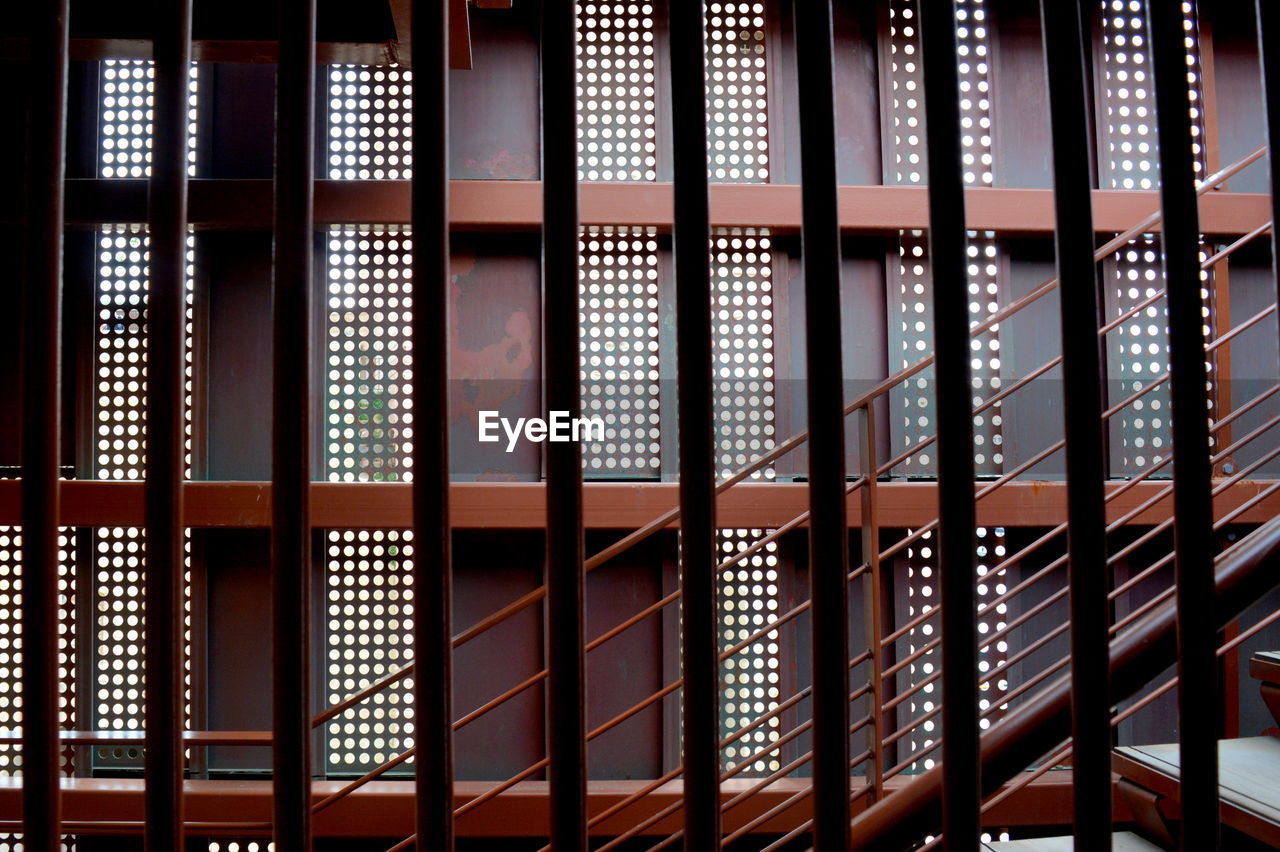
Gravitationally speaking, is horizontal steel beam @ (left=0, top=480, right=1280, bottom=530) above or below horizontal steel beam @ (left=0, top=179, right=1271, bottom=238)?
below

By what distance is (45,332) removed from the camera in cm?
43

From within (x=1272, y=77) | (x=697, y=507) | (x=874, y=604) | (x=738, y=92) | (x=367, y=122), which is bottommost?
(x=874, y=604)

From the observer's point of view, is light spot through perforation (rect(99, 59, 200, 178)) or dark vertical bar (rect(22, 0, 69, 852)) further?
light spot through perforation (rect(99, 59, 200, 178))

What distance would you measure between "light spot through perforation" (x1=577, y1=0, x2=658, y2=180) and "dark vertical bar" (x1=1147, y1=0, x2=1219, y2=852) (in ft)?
8.50

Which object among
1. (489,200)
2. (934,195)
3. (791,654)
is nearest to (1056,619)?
(791,654)

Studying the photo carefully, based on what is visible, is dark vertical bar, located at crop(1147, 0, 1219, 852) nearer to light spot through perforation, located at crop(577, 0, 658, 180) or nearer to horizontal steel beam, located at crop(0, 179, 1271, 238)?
horizontal steel beam, located at crop(0, 179, 1271, 238)

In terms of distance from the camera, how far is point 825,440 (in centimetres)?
44

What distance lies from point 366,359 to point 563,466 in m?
2.65

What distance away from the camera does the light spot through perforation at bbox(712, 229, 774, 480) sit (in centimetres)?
287

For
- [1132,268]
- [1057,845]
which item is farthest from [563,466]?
[1132,268]

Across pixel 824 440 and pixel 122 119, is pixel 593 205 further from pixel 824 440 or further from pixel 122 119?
pixel 824 440

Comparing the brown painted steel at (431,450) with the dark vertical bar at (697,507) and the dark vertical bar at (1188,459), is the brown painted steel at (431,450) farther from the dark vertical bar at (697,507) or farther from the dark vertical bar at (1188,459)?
the dark vertical bar at (1188,459)

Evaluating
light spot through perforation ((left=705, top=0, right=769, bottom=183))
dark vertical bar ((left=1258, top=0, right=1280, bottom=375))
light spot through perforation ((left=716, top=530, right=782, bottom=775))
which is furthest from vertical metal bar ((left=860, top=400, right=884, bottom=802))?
light spot through perforation ((left=705, top=0, right=769, bottom=183))

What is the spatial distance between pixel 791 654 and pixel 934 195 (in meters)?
2.67
